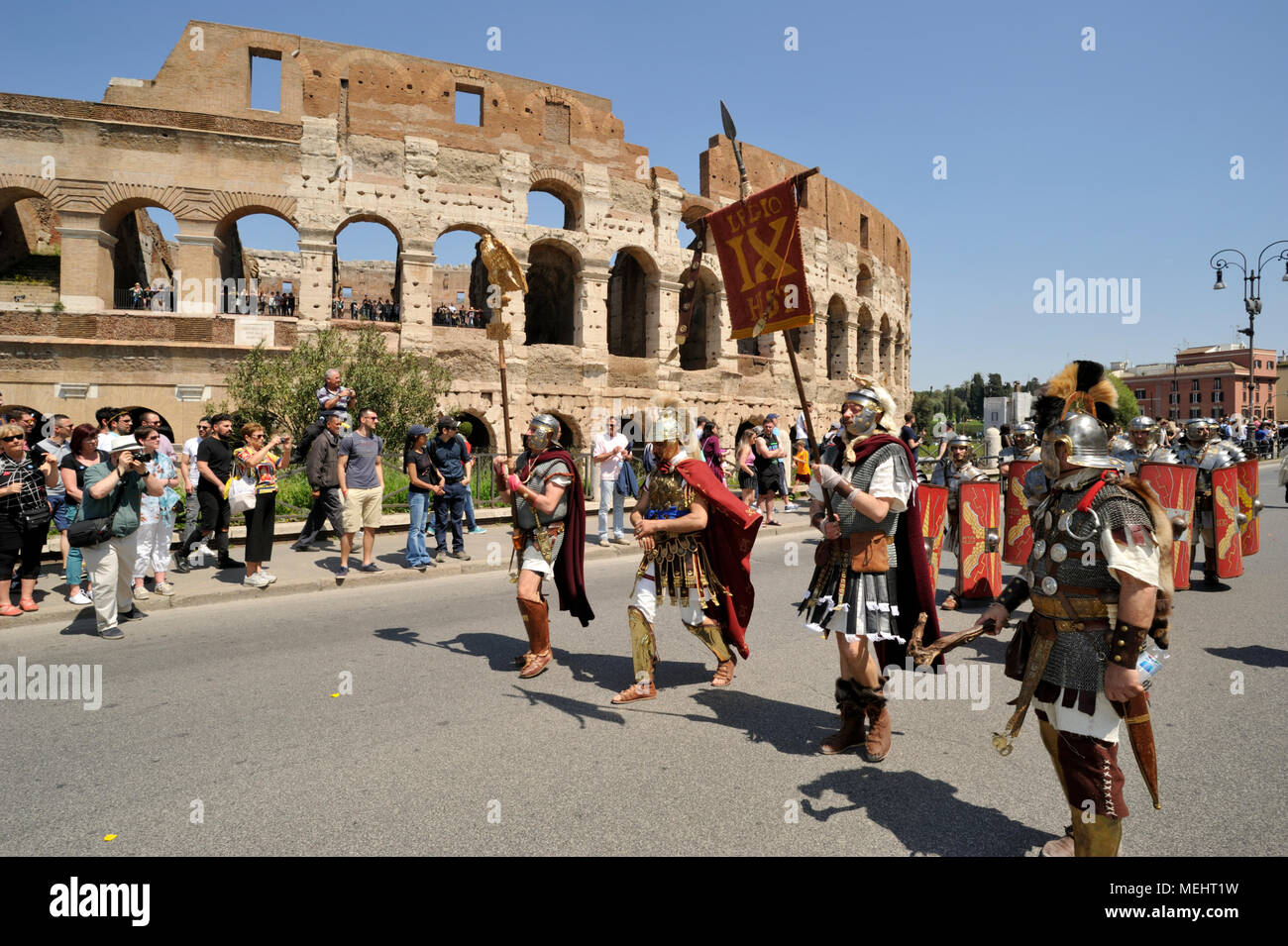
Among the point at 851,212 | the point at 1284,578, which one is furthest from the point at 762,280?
the point at 851,212

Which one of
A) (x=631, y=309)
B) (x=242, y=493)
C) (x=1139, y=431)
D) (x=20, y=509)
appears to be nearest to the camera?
(x=20, y=509)

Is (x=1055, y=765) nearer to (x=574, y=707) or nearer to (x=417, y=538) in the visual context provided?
(x=574, y=707)

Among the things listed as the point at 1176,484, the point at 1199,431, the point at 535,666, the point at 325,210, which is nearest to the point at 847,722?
the point at 535,666

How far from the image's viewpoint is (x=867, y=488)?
4020 mm

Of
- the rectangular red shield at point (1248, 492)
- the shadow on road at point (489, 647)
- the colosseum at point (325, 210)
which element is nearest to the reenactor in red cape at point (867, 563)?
the shadow on road at point (489, 647)

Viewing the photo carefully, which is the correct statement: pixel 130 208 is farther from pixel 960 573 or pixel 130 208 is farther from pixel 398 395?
pixel 960 573

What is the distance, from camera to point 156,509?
820cm

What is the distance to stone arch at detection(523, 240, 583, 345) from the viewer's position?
88.7 feet

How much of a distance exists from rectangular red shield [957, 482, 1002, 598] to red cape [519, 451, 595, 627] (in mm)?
4232

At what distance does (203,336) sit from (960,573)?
19.2 m

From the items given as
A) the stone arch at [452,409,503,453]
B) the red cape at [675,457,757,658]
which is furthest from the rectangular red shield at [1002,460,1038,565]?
the stone arch at [452,409,503,453]

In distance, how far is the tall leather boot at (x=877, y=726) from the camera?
410 centimetres

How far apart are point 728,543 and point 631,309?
23.9 metres

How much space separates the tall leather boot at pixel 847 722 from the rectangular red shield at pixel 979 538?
404 centimetres
